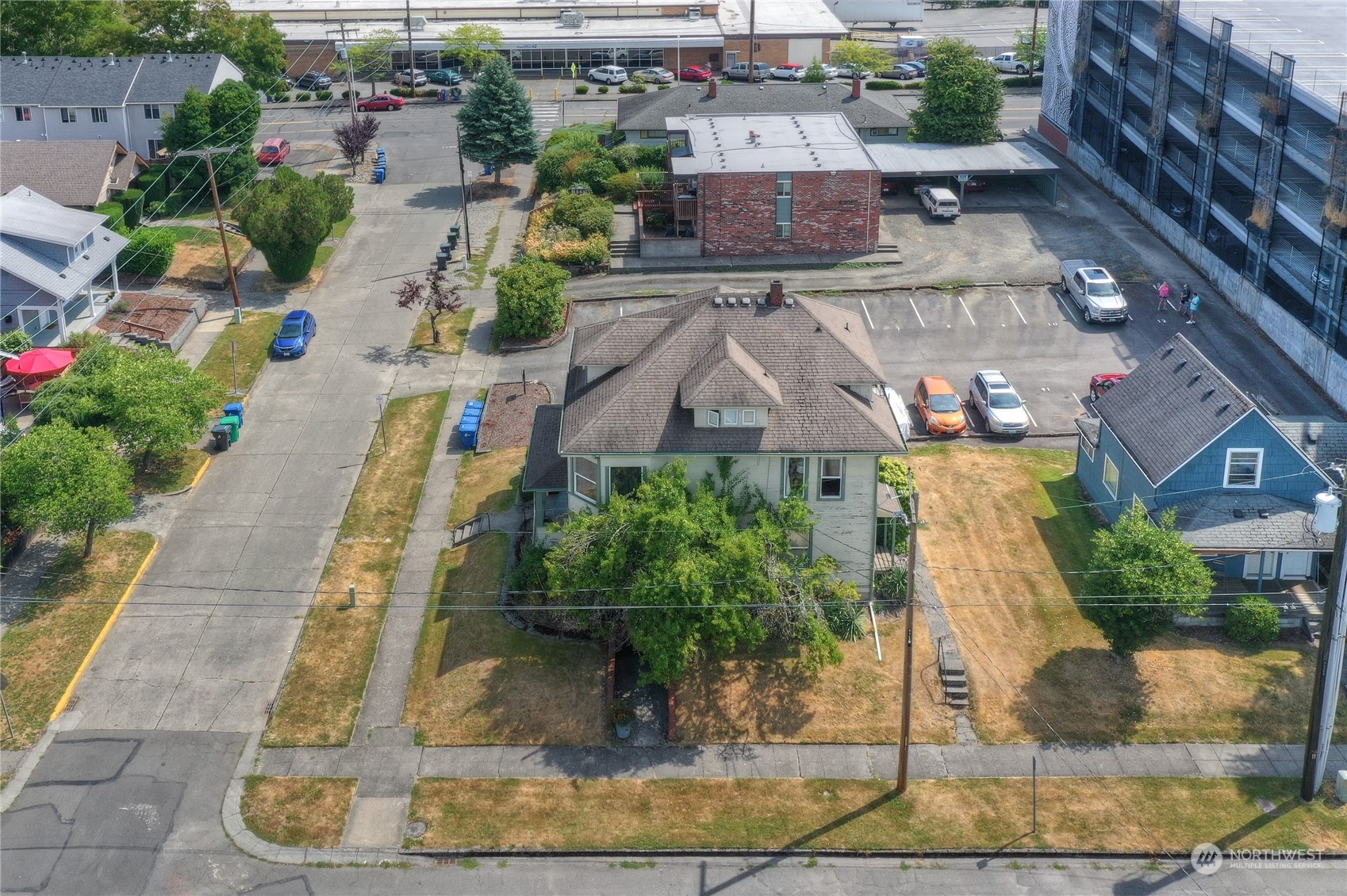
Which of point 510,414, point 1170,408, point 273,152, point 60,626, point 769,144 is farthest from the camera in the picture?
point 273,152

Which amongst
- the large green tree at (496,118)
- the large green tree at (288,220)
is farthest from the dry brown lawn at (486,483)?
the large green tree at (496,118)

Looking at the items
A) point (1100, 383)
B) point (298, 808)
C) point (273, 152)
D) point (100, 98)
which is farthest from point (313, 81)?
point (298, 808)

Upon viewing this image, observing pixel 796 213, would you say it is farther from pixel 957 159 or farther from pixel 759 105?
pixel 759 105

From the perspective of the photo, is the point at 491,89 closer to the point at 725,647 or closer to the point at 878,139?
the point at 878,139

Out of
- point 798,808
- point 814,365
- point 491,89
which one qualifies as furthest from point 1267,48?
point 798,808

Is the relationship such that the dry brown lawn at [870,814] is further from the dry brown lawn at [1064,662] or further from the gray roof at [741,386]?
the gray roof at [741,386]
